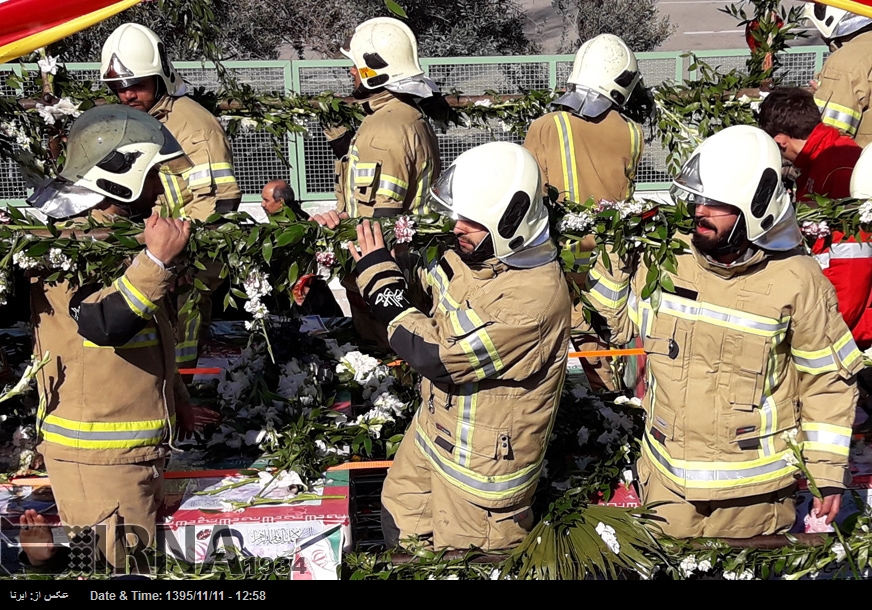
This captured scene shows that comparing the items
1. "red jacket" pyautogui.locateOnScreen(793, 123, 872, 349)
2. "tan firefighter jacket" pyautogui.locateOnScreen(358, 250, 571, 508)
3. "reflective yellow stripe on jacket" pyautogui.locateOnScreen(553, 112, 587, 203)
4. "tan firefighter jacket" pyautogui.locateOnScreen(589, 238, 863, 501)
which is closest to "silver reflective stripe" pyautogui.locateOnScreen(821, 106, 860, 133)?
"red jacket" pyautogui.locateOnScreen(793, 123, 872, 349)

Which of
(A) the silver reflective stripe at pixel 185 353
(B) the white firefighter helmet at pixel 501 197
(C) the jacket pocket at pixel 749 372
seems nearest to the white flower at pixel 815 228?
(C) the jacket pocket at pixel 749 372

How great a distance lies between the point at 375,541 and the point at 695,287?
2.14m

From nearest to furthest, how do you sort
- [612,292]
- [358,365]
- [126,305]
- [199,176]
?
[126,305], [612,292], [358,365], [199,176]

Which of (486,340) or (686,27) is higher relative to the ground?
(686,27)

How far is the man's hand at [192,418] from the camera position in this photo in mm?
5504

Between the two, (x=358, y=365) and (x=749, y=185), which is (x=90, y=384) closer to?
(x=358, y=365)

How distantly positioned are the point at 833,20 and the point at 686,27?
20.8 meters

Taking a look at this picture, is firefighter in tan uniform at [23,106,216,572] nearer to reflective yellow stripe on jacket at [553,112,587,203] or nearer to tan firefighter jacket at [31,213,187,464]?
tan firefighter jacket at [31,213,187,464]

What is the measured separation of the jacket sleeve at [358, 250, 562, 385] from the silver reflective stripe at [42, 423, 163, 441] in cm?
119

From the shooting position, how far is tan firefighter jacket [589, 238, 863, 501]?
14.6 feet

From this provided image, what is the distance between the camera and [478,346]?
14.2 feet

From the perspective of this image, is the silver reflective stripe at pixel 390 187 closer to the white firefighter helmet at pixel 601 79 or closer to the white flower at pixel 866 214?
the white firefighter helmet at pixel 601 79

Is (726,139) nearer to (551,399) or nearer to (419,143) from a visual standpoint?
(551,399)

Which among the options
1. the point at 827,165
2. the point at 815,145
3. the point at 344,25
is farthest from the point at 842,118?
the point at 344,25
